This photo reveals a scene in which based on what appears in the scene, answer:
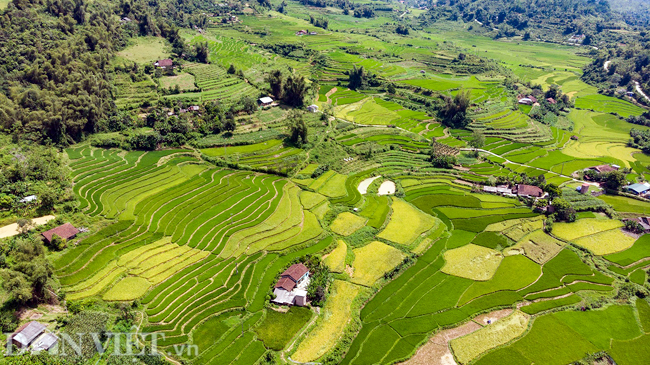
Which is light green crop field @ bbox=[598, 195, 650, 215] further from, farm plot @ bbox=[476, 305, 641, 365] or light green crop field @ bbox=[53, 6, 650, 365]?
farm plot @ bbox=[476, 305, 641, 365]

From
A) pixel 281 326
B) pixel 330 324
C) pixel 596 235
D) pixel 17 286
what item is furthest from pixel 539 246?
pixel 17 286

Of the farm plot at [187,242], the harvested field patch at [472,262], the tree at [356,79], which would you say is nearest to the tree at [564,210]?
the harvested field patch at [472,262]

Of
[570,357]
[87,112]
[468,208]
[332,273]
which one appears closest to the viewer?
[570,357]

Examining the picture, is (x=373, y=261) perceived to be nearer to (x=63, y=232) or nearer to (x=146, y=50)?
(x=63, y=232)

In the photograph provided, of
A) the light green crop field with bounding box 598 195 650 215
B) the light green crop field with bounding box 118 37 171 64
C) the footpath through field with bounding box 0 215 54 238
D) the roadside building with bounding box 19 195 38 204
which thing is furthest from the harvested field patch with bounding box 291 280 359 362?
the light green crop field with bounding box 118 37 171 64

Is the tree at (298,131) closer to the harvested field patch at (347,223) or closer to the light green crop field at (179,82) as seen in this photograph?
the harvested field patch at (347,223)

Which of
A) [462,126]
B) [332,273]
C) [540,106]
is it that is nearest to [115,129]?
[332,273]

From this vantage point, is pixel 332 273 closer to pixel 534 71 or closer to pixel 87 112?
pixel 87 112
